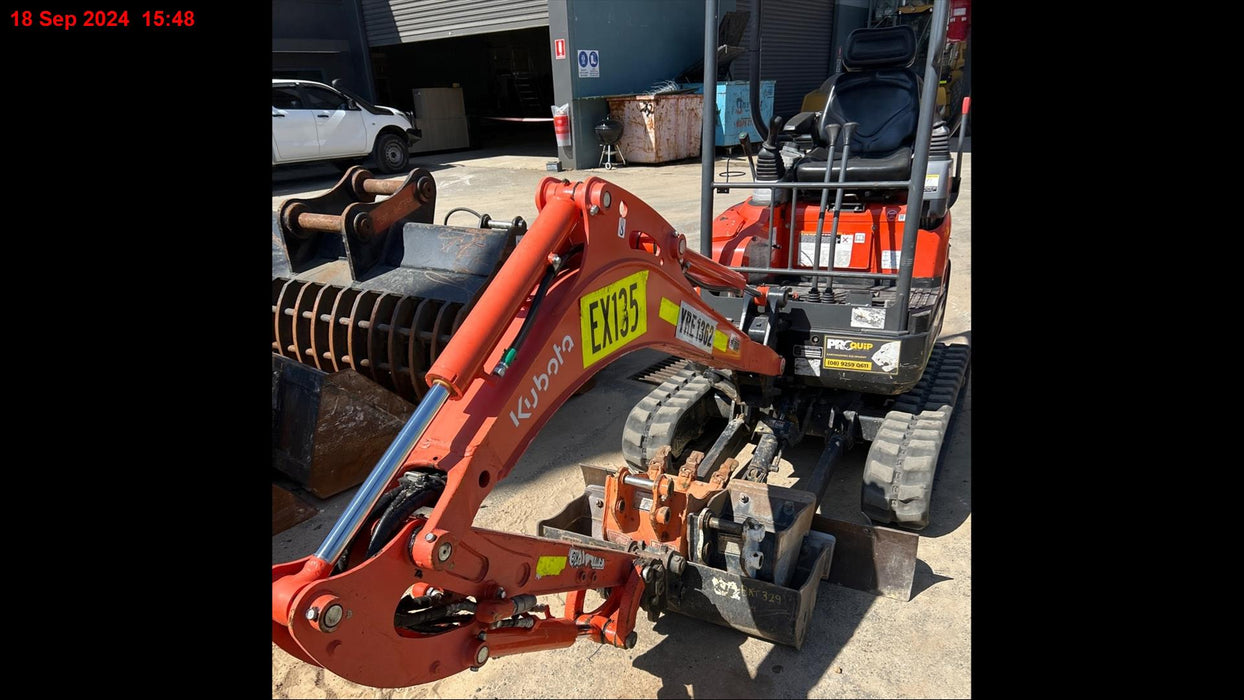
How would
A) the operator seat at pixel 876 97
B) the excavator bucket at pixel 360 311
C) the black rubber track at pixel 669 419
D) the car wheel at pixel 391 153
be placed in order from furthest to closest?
1. the car wheel at pixel 391 153
2. the operator seat at pixel 876 97
3. the excavator bucket at pixel 360 311
4. the black rubber track at pixel 669 419

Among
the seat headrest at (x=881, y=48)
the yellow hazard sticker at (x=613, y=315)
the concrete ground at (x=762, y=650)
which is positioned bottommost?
the concrete ground at (x=762, y=650)

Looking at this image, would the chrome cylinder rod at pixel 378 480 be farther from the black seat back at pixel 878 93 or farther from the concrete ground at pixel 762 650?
the black seat back at pixel 878 93

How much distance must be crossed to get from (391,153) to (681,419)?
1367 centimetres

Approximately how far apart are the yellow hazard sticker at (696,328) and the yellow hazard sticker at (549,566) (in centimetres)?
91

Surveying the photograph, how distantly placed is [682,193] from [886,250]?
871cm

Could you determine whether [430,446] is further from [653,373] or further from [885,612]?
[653,373]

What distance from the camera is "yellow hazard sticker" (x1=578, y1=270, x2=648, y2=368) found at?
2322 mm

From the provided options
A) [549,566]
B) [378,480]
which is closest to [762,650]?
[549,566]

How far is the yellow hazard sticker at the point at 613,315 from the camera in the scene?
7.62 ft

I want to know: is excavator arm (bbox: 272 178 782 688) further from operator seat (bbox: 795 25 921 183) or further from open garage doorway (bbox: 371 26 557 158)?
open garage doorway (bbox: 371 26 557 158)

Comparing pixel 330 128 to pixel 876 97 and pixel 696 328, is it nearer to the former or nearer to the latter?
pixel 876 97

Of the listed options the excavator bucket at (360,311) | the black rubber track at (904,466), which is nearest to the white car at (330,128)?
the excavator bucket at (360,311)

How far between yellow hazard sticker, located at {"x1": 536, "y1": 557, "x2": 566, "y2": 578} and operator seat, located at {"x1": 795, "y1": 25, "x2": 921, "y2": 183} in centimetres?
301

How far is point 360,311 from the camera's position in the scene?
4879mm
